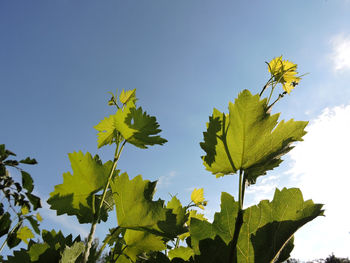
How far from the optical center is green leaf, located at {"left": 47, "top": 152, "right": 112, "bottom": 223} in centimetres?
106

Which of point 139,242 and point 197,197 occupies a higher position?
point 197,197

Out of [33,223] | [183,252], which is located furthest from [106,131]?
[33,223]

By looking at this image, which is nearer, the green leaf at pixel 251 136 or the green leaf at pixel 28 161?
the green leaf at pixel 251 136

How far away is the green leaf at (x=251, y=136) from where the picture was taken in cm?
91

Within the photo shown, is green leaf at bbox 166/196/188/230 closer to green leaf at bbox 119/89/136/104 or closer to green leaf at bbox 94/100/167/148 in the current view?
green leaf at bbox 94/100/167/148

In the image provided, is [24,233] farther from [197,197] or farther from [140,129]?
[140,129]

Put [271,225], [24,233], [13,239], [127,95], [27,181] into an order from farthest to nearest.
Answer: [27,181] → [24,233] → [13,239] → [127,95] → [271,225]

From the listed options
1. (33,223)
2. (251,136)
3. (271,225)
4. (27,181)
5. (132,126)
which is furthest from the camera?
(27,181)

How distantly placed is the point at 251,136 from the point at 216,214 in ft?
0.99

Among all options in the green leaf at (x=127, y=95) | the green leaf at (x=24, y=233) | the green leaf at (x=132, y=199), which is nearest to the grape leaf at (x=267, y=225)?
the green leaf at (x=132, y=199)

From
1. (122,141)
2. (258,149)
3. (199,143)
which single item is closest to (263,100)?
(258,149)

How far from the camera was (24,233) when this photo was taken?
7.59 ft

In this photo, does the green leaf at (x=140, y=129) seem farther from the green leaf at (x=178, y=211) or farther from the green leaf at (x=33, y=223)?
the green leaf at (x=33, y=223)

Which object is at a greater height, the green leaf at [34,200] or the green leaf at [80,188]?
the green leaf at [34,200]
